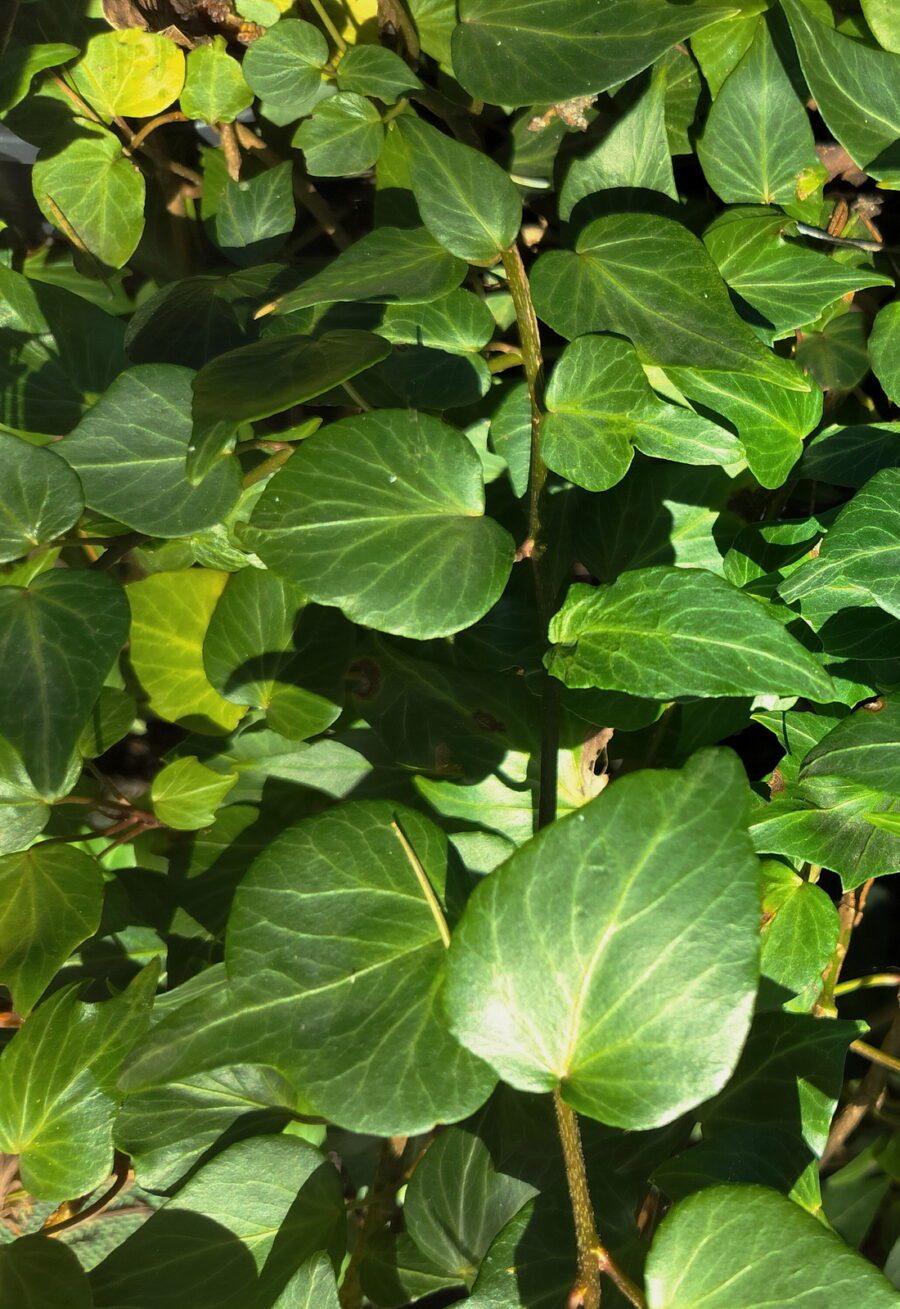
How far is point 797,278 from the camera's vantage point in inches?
28.5

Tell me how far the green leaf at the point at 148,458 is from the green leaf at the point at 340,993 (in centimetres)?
22

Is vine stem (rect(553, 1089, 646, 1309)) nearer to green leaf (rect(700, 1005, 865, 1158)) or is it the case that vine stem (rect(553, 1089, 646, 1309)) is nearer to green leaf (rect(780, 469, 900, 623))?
green leaf (rect(700, 1005, 865, 1158))

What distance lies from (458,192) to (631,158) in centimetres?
19

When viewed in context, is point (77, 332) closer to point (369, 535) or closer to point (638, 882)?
point (369, 535)

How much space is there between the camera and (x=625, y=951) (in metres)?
0.48

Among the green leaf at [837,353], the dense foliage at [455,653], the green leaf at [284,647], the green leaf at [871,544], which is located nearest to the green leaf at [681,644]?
the dense foliage at [455,653]

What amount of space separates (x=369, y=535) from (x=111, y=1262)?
510 millimetres

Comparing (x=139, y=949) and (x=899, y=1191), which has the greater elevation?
(x=139, y=949)

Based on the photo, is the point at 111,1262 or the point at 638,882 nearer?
the point at 638,882

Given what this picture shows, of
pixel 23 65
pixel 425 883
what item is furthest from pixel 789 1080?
pixel 23 65

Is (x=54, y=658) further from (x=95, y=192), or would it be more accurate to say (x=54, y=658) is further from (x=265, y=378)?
(x=95, y=192)

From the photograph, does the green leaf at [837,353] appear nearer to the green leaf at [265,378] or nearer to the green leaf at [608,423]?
the green leaf at [608,423]

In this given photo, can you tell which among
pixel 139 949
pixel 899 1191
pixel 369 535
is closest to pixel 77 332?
pixel 369 535

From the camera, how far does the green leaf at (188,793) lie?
2.76 ft
